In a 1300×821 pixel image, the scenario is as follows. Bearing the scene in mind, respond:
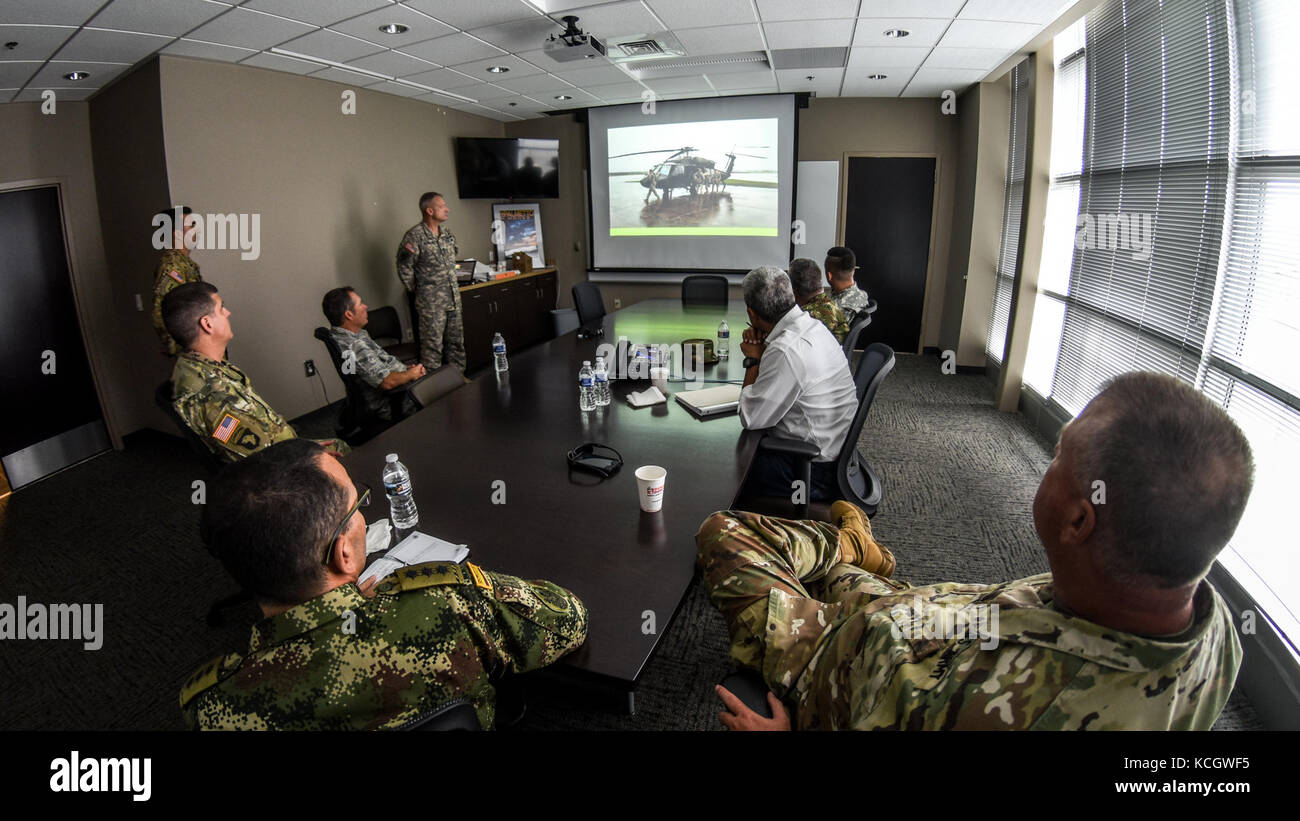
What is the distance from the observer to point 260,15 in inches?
125

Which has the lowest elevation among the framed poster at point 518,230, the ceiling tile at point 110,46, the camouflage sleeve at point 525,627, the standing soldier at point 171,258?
the camouflage sleeve at point 525,627

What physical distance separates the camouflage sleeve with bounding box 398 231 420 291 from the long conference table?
2.82 meters

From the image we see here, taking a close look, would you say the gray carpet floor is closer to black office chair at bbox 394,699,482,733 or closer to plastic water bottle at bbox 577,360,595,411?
black office chair at bbox 394,699,482,733

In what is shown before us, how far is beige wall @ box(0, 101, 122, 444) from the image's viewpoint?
3799mm

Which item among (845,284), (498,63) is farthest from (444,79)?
(845,284)

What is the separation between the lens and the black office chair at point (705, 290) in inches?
217

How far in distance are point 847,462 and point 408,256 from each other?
448 cm

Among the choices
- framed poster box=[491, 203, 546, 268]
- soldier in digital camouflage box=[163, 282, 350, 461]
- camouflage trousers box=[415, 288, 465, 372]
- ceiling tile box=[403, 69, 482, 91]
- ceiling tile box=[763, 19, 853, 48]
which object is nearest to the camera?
soldier in digital camouflage box=[163, 282, 350, 461]

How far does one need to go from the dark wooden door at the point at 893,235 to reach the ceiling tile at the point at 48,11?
246 inches

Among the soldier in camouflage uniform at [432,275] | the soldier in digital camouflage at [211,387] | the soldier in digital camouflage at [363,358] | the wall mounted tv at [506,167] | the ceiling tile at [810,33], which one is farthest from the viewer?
the wall mounted tv at [506,167]

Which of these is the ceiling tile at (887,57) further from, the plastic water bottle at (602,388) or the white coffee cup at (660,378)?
the plastic water bottle at (602,388)

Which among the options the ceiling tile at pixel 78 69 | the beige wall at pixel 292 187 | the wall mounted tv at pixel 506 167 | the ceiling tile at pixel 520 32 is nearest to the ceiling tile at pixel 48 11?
the ceiling tile at pixel 78 69

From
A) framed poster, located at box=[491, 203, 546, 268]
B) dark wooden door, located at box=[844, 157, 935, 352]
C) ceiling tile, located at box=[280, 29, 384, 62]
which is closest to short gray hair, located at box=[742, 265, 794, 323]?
ceiling tile, located at box=[280, 29, 384, 62]
